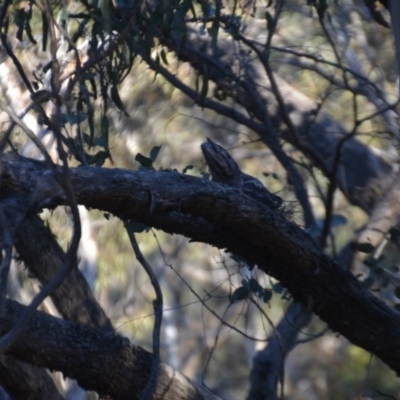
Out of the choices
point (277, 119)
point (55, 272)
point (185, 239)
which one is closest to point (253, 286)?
point (55, 272)

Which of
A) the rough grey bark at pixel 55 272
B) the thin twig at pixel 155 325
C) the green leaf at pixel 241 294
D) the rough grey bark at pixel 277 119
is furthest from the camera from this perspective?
the rough grey bark at pixel 277 119

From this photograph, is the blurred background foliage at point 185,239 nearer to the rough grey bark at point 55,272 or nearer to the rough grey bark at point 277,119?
the rough grey bark at point 277,119

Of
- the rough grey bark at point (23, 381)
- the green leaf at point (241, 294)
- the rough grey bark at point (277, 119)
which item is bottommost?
the rough grey bark at point (23, 381)

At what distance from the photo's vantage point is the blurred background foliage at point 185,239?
6293mm

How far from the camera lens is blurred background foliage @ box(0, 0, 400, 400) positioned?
248 inches

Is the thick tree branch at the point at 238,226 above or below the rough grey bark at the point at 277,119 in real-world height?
below

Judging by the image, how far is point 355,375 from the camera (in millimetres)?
9711

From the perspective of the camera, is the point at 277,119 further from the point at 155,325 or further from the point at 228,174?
the point at 155,325

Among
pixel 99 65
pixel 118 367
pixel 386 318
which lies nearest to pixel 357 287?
pixel 386 318

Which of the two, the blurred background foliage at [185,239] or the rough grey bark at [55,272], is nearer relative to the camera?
the rough grey bark at [55,272]

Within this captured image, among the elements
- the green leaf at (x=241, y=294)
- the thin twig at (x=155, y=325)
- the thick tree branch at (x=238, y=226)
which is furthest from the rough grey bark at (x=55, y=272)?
the thick tree branch at (x=238, y=226)

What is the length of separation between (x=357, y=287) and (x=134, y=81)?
14.1 feet

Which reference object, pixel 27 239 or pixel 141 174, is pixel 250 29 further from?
pixel 141 174

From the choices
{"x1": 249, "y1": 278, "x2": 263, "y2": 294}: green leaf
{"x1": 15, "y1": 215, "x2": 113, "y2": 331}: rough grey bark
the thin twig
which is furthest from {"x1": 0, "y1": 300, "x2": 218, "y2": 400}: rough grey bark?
{"x1": 15, "y1": 215, "x2": 113, "y2": 331}: rough grey bark
